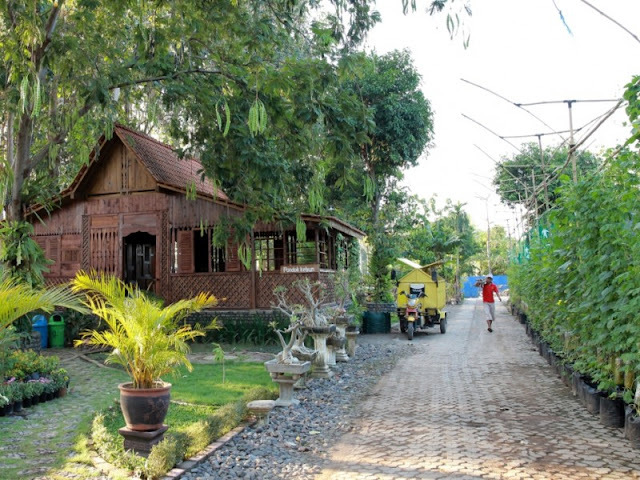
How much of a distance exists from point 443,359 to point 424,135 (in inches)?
482

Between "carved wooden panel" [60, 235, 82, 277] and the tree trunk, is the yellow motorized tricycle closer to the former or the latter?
"carved wooden panel" [60, 235, 82, 277]

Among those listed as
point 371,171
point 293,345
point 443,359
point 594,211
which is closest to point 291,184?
point 293,345

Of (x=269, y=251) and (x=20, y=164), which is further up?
(x=20, y=164)

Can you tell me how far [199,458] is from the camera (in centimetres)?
495

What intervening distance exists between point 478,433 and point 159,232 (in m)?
11.2

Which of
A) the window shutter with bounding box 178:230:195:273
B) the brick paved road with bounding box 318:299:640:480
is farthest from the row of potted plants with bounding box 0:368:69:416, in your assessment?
the window shutter with bounding box 178:230:195:273

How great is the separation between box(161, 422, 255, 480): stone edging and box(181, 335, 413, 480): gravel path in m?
0.04

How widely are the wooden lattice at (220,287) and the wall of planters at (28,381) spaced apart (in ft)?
A: 19.9

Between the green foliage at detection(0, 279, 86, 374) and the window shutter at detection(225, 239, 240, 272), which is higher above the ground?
the window shutter at detection(225, 239, 240, 272)

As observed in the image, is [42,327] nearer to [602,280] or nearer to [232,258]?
[232,258]

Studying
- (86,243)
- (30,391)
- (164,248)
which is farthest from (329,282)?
(30,391)

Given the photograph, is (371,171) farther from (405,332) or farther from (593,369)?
(593,369)

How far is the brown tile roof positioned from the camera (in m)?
14.6

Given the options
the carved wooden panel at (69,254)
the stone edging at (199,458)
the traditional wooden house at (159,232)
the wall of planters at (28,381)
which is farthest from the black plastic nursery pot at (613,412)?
the carved wooden panel at (69,254)
